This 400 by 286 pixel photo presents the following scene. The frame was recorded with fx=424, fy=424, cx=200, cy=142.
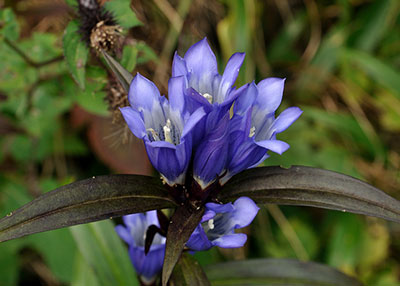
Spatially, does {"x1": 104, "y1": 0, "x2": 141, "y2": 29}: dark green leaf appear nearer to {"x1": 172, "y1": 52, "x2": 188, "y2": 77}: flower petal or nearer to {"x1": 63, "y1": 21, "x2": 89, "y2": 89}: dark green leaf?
{"x1": 63, "y1": 21, "x2": 89, "y2": 89}: dark green leaf

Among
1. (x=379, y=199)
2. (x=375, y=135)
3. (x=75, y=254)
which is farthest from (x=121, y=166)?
(x=375, y=135)

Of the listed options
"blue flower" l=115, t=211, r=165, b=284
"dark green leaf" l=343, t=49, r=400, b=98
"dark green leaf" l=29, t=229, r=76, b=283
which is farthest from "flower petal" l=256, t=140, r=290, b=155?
"dark green leaf" l=343, t=49, r=400, b=98

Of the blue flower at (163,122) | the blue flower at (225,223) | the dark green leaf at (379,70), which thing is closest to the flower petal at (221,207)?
the blue flower at (225,223)

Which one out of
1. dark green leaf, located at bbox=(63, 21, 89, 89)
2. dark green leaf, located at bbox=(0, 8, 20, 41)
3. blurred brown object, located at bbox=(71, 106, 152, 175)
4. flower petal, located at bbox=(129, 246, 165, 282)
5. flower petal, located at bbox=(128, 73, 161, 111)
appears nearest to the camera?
flower petal, located at bbox=(128, 73, 161, 111)

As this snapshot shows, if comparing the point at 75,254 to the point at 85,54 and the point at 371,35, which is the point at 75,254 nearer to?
the point at 85,54

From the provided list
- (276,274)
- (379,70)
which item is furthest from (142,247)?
(379,70)

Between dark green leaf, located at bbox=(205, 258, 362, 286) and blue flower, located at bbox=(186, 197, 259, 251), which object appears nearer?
blue flower, located at bbox=(186, 197, 259, 251)
